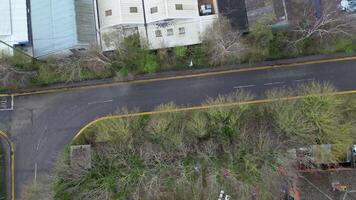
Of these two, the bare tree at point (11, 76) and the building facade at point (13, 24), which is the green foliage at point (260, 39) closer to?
the building facade at point (13, 24)

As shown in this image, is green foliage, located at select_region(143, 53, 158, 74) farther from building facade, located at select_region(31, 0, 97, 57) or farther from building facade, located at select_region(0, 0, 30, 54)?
building facade, located at select_region(0, 0, 30, 54)

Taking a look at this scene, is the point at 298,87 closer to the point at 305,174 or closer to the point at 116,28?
the point at 305,174

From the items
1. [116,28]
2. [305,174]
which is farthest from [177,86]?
[305,174]

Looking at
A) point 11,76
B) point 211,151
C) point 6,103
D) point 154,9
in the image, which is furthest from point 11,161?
point 154,9

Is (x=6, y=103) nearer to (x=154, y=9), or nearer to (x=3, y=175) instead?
(x=3, y=175)

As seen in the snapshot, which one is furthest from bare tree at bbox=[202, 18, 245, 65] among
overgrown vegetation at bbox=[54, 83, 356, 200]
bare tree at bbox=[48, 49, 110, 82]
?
bare tree at bbox=[48, 49, 110, 82]

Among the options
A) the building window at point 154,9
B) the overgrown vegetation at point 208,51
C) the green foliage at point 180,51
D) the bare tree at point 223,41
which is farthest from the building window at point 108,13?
the bare tree at point 223,41
